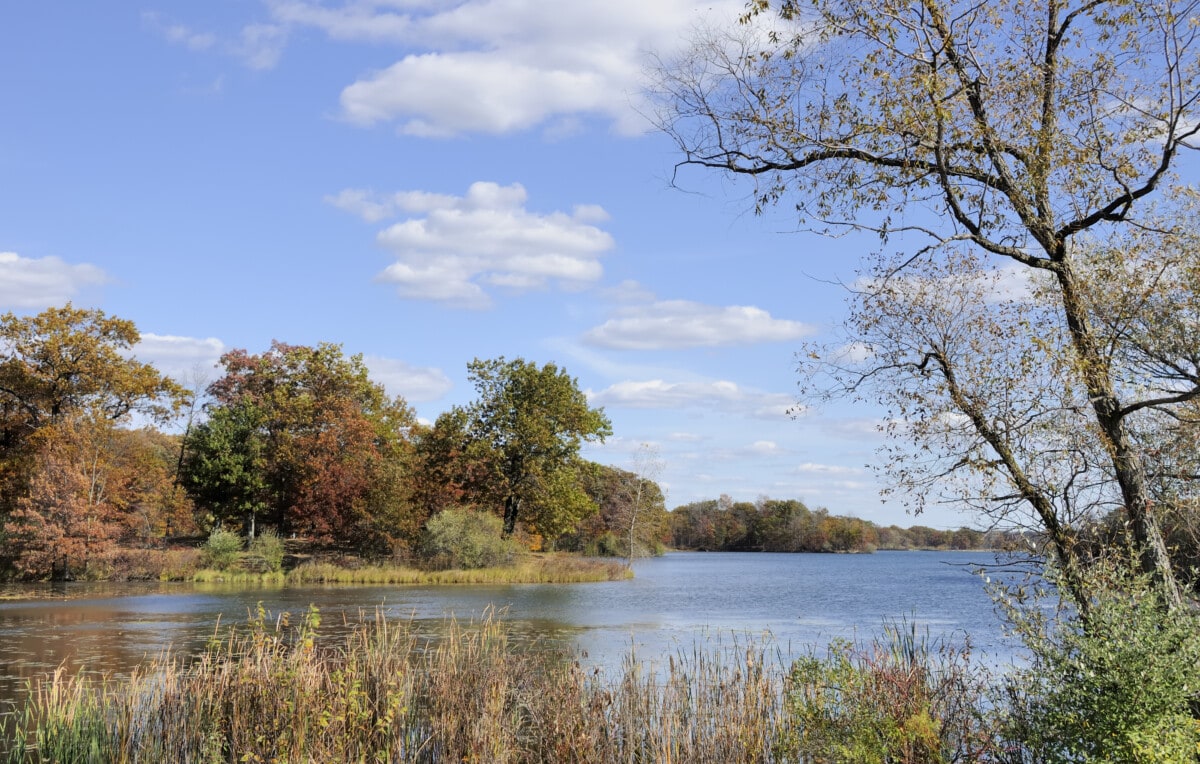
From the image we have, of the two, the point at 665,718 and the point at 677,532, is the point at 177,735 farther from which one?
the point at 677,532

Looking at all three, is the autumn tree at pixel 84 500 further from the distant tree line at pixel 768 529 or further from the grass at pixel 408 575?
the distant tree line at pixel 768 529

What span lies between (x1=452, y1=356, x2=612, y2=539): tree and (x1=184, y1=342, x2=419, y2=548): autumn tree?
4604 millimetres

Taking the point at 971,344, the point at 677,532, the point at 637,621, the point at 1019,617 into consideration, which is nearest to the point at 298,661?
the point at 1019,617

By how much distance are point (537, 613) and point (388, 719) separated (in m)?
18.7

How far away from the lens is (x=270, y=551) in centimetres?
3988

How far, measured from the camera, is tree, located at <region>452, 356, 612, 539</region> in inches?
1829

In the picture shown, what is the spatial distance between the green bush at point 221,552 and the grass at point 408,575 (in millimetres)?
611

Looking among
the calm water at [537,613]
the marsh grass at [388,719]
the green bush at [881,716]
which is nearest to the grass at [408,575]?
the calm water at [537,613]

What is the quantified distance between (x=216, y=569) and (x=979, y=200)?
3802 centimetres

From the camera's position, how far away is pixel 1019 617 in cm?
650

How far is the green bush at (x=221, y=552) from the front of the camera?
3941 cm

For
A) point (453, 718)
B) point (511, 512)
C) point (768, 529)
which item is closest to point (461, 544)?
point (511, 512)

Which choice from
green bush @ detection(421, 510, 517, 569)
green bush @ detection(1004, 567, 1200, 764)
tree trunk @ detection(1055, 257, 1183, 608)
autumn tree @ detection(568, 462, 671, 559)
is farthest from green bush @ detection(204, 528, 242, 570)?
green bush @ detection(1004, 567, 1200, 764)

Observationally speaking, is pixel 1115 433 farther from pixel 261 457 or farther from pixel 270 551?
pixel 261 457
